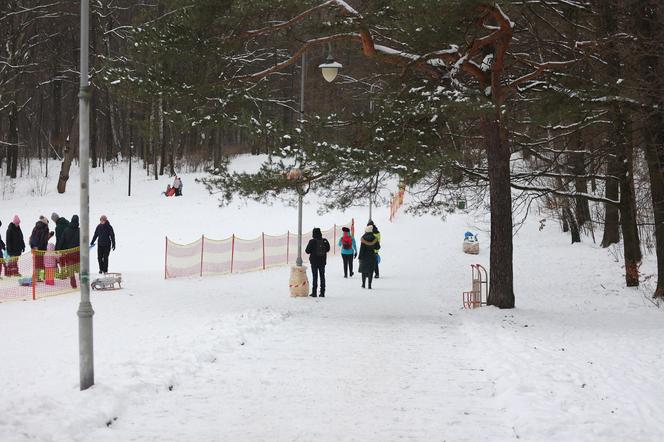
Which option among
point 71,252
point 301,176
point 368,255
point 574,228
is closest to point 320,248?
point 368,255

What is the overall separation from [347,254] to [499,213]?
841cm

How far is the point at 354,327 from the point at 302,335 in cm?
144

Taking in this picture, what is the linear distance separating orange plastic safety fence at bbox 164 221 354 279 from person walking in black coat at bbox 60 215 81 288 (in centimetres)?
353

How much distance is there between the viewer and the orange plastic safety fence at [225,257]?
24.5 metres

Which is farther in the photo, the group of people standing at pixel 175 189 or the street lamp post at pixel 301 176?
the group of people standing at pixel 175 189

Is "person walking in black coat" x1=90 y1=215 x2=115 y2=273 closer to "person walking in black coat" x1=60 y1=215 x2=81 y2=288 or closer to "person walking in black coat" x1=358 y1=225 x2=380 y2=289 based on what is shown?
"person walking in black coat" x1=60 y1=215 x2=81 y2=288

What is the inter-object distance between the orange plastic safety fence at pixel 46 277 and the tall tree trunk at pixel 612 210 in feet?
46.0

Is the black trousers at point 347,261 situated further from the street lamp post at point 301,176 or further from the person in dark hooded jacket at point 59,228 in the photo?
the person in dark hooded jacket at point 59,228

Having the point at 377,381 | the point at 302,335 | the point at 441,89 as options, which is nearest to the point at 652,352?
the point at 377,381

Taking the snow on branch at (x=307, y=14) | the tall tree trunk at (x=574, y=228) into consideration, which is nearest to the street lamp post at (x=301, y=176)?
the snow on branch at (x=307, y=14)

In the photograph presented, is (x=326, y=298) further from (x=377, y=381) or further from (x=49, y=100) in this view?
(x=49, y=100)

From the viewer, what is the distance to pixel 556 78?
15406 millimetres

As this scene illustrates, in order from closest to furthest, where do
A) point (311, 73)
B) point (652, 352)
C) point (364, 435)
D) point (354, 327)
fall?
point (364, 435) → point (652, 352) → point (354, 327) → point (311, 73)

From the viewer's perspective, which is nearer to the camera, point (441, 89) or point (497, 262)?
point (441, 89)
